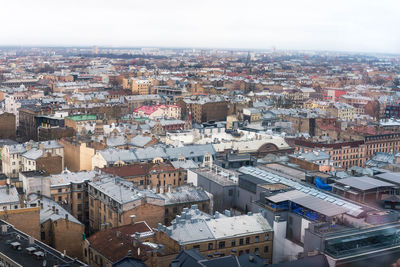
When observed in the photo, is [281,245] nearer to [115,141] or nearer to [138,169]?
[138,169]

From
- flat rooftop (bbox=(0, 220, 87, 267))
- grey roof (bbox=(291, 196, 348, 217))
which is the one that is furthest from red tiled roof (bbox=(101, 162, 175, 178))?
grey roof (bbox=(291, 196, 348, 217))

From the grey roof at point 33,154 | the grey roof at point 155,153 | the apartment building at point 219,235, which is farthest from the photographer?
the grey roof at point 33,154

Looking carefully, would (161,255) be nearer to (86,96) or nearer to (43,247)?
(43,247)

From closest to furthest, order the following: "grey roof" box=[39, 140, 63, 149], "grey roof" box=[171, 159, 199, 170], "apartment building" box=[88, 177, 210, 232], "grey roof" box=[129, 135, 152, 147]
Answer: "apartment building" box=[88, 177, 210, 232]
"grey roof" box=[171, 159, 199, 170]
"grey roof" box=[39, 140, 63, 149]
"grey roof" box=[129, 135, 152, 147]

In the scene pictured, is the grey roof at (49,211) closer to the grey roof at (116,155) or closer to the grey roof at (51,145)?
the grey roof at (116,155)

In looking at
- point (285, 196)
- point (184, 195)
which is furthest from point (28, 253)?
point (285, 196)

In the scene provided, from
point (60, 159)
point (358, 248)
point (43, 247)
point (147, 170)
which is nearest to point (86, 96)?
point (60, 159)

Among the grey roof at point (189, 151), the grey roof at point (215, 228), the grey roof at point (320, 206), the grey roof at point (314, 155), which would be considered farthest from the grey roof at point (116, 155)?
the grey roof at point (320, 206)

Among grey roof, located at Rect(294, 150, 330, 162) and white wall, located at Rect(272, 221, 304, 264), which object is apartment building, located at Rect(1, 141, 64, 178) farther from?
white wall, located at Rect(272, 221, 304, 264)
